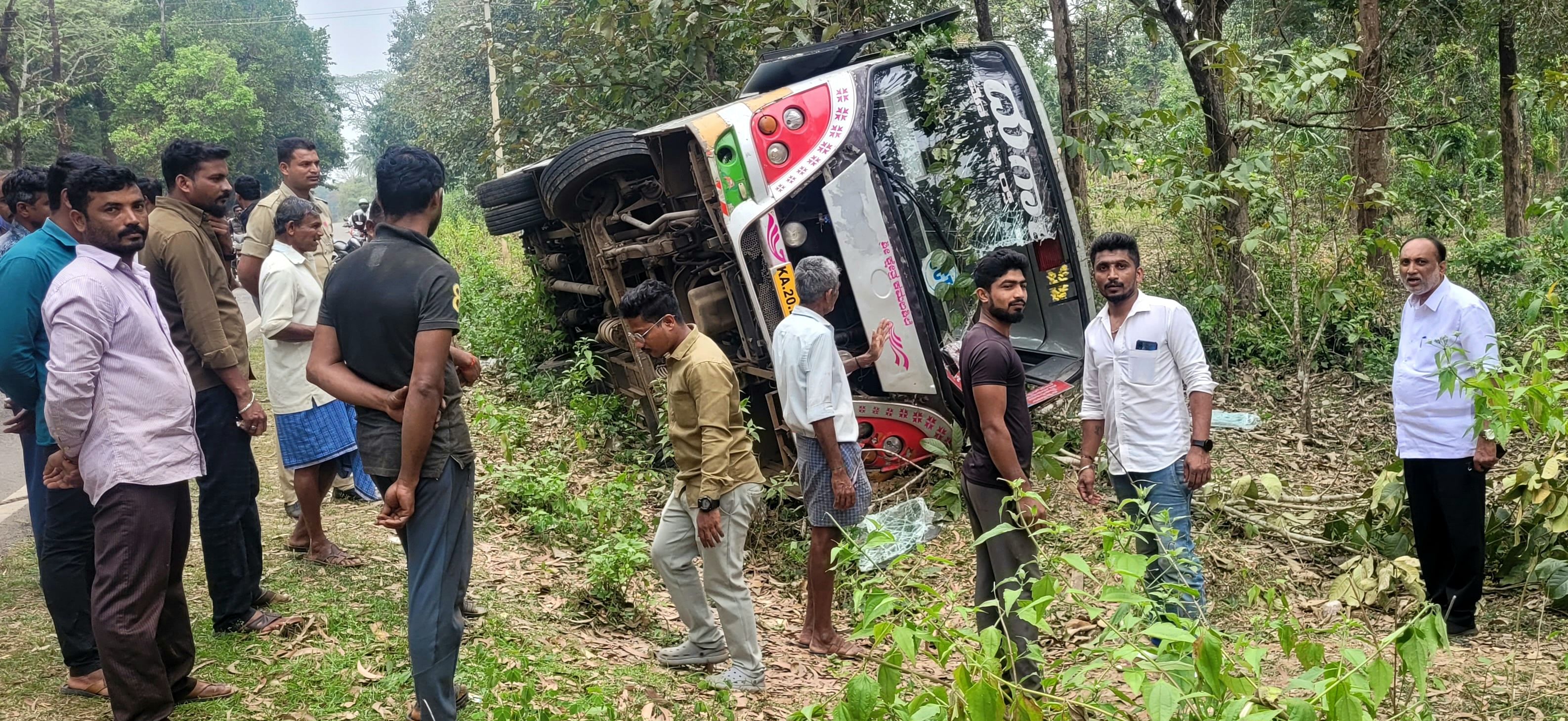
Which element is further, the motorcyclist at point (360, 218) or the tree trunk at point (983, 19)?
the motorcyclist at point (360, 218)

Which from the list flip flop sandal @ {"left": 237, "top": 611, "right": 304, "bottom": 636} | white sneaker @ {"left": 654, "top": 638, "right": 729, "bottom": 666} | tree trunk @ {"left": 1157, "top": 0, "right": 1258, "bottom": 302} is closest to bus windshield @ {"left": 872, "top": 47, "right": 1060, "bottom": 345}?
tree trunk @ {"left": 1157, "top": 0, "right": 1258, "bottom": 302}

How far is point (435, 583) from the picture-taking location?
11.3ft

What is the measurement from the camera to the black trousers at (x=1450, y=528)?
4598 mm

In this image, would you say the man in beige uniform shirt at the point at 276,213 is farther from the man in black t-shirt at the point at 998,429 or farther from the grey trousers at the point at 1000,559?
the grey trousers at the point at 1000,559

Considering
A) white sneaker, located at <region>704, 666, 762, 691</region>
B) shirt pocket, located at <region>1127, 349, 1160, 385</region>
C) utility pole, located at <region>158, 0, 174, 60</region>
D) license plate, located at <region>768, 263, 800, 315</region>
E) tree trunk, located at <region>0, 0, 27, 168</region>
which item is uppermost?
utility pole, located at <region>158, 0, 174, 60</region>

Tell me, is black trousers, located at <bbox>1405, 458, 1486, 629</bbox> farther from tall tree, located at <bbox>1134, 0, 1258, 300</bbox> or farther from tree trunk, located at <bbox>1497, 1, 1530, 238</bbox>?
tree trunk, located at <bbox>1497, 1, 1530, 238</bbox>

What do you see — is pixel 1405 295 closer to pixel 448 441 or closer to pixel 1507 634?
pixel 1507 634

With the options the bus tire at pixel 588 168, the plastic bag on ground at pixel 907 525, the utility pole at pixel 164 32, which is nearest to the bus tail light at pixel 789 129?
the bus tire at pixel 588 168

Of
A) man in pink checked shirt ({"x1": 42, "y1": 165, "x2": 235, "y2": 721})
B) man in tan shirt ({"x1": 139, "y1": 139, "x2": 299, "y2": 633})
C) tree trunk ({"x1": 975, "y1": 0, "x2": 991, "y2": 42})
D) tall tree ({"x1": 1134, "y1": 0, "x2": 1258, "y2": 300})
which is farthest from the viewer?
tree trunk ({"x1": 975, "y1": 0, "x2": 991, "y2": 42})

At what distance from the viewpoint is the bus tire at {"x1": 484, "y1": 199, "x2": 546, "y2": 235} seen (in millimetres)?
8133

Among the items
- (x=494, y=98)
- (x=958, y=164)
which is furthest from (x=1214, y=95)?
(x=494, y=98)

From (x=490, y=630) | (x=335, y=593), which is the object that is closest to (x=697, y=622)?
(x=490, y=630)

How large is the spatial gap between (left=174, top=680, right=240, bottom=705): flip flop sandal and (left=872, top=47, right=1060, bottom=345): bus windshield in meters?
4.03

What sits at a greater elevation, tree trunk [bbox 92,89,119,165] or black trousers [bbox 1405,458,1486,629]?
tree trunk [bbox 92,89,119,165]
